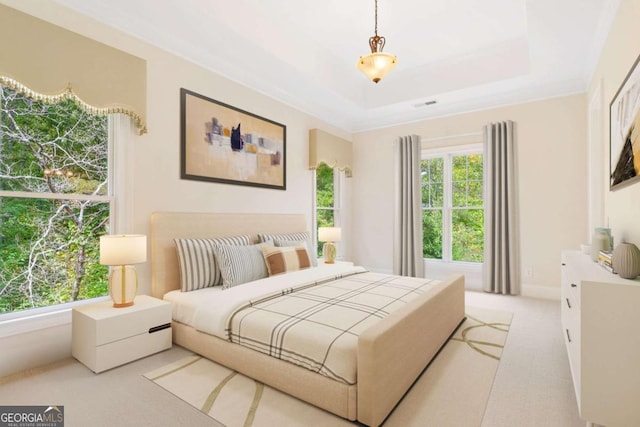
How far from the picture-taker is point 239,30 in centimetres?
302

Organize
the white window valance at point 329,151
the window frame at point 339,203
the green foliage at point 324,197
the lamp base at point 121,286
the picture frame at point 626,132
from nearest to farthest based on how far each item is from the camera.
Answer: the picture frame at point 626,132, the lamp base at point 121,286, the white window valance at point 329,151, the green foliage at point 324,197, the window frame at point 339,203

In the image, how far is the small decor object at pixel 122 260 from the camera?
2303 mm

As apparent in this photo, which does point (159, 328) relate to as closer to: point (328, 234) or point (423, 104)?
point (328, 234)

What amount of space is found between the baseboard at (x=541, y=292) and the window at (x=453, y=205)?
702mm

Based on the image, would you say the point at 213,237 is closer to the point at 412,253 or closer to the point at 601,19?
the point at 412,253

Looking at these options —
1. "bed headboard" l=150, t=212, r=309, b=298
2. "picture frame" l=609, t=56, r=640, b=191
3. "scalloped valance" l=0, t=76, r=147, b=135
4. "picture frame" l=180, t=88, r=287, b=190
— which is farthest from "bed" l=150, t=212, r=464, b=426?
"picture frame" l=609, t=56, r=640, b=191

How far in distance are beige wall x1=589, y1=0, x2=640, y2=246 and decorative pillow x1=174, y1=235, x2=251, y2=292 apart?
3.13 meters

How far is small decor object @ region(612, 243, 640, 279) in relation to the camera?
5.23ft

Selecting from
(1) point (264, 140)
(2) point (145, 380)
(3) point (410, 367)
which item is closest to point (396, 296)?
(3) point (410, 367)

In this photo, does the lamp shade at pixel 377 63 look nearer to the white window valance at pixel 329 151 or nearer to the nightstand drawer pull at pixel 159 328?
the white window valance at pixel 329 151

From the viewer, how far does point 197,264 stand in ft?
9.45

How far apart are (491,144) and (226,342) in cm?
420

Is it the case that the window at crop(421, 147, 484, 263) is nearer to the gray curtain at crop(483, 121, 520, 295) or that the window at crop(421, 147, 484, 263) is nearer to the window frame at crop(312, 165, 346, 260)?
the gray curtain at crop(483, 121, 520, 295)

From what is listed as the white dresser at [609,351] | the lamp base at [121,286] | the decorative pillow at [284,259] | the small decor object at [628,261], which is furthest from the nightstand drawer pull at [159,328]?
the small decor object at [628,261]
